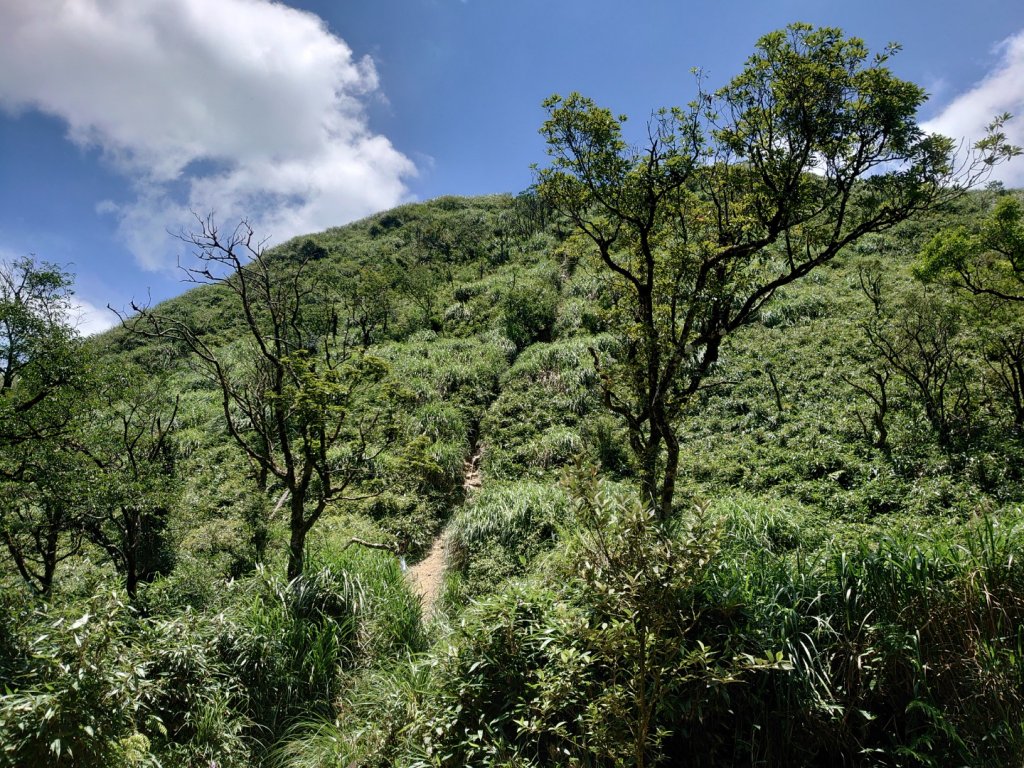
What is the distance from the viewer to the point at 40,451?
5078 millimetres

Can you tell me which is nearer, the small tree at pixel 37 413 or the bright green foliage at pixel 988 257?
the small tree at pixel 37 413

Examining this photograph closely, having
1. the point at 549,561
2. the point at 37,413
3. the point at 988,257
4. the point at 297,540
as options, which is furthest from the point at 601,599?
the point at 988,257

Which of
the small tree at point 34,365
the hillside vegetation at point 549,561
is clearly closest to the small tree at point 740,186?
the hillside vegetation at point 549,561

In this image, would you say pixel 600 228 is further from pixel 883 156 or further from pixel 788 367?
pixel 788 367

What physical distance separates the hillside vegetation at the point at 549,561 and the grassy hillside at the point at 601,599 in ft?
0.10

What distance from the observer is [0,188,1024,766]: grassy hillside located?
111 inches

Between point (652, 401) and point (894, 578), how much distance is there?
9.11 feet

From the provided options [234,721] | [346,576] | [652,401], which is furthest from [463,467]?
[234,721]

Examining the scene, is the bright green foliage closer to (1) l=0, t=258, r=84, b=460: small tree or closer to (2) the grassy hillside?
(2) the grassy hillside

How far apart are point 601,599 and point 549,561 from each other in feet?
11.9

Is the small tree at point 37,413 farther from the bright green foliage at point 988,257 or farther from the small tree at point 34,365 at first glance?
the bright green foliage at point 988,257

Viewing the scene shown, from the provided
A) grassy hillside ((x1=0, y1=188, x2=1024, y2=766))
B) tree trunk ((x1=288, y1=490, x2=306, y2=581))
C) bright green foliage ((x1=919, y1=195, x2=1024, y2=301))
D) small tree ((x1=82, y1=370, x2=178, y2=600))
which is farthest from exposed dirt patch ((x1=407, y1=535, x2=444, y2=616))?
bright green foliage ((x1=919, y1=195, x2=1024, y2=301))

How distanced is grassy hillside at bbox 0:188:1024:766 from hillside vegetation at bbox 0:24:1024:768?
3 cm

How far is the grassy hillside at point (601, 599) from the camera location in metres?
2.81
